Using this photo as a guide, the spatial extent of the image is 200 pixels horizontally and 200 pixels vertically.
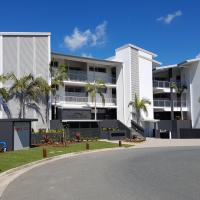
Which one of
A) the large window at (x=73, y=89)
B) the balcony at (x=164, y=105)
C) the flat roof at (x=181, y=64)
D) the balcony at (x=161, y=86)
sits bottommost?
the balcony at (x=164, y=105)

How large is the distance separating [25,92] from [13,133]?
1128 cm

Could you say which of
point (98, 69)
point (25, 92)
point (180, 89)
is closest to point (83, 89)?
point (98, 69)

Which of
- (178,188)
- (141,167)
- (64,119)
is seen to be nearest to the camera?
(178,188)

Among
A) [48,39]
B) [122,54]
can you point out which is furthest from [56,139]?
Result: [122,54]

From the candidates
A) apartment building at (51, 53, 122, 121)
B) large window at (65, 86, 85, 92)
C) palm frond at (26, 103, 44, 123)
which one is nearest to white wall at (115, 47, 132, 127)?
apartment building at (51, 53, 122, 121)

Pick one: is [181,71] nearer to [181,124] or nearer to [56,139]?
[181,124]

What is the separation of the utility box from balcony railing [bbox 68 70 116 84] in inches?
662

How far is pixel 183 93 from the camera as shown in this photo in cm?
5672

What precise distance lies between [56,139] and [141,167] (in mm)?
20884

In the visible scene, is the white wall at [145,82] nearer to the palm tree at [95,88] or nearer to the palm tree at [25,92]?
the palm tree at [95,88]

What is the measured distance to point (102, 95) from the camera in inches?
1911

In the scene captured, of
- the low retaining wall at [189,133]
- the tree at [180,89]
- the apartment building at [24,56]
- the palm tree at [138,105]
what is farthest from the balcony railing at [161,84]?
the apartment building at [24,56]

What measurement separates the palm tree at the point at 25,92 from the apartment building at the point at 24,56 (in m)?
0.49

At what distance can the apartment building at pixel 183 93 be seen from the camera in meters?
54.6
